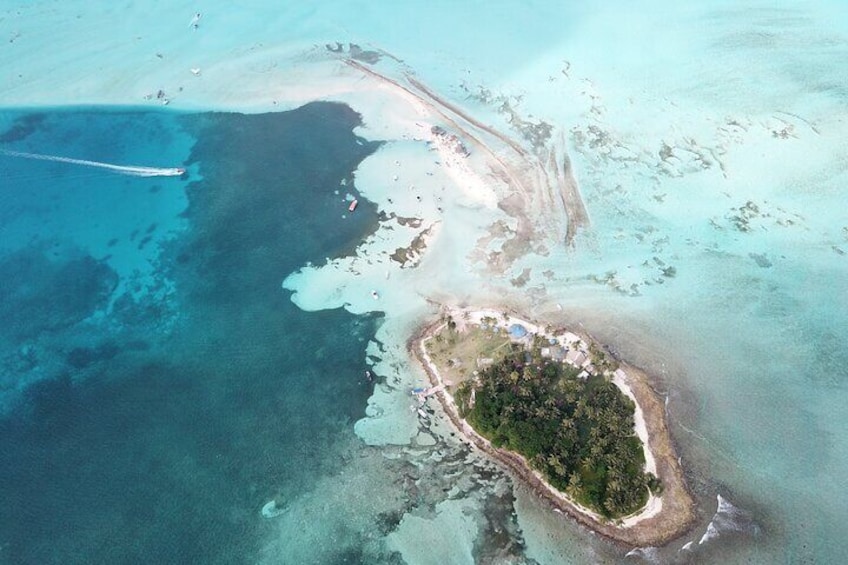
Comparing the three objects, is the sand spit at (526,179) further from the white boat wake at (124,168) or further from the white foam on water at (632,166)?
the white boat wake at (124,168)

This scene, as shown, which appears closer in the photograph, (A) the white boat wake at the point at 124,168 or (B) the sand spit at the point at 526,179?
(B) the sand spit at the point at 526,179

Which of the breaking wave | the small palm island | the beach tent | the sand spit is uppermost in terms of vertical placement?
the sand spit

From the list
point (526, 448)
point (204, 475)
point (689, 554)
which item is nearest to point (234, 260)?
point (204, 475)

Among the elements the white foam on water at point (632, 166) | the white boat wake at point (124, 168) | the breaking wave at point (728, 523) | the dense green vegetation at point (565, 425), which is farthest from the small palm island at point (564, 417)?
the white boat wake at point (124, 168)

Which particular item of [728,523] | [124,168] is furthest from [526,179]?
[124,168]

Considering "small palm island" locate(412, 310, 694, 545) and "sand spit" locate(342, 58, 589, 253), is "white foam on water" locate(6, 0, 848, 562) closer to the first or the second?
"sand spit" locate(342, 58, 589, 253)

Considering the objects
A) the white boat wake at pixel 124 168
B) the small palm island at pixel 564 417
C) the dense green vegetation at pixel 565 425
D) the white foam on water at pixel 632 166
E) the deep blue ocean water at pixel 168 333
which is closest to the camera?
the small palm island at pixel 564 417

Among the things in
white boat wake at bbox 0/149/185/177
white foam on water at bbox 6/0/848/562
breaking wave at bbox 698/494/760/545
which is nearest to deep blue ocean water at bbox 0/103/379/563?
white boat wake at bbox 0/149/185/177
